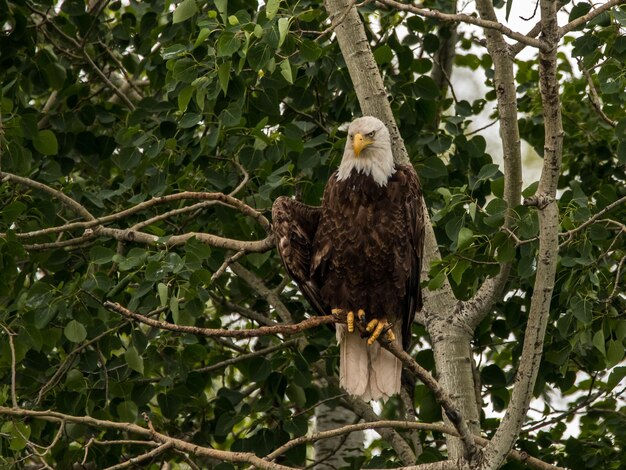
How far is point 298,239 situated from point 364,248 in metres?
0.29

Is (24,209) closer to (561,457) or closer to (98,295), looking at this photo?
(98,295)

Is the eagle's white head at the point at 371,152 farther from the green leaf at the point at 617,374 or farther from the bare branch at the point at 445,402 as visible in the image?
the green leaf at the point at 617,374

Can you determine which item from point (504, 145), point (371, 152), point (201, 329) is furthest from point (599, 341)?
point (201, 329)

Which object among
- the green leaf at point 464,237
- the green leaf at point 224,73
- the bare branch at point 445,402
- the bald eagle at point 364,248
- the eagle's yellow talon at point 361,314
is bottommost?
the bare branch at point 445,402

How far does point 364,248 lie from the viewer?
4.39 metres

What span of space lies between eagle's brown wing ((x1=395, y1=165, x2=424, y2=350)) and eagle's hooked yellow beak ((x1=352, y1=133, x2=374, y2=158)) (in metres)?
0.22

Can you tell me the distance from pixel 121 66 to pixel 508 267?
280 cm

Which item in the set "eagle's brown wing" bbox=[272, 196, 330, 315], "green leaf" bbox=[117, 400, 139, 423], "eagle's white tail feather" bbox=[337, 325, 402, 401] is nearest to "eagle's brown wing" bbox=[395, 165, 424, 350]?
"eagle's white tail feather" bbox=[337, 325, 402, 401]

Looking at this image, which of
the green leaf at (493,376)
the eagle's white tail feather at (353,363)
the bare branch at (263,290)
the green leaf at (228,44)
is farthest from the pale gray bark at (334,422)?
the green leaf at (228,44)

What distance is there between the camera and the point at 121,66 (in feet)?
19.4

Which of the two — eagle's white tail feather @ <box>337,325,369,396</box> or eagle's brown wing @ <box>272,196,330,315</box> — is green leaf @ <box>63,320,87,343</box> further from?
eagle's white tail feather @ <box>337,325,369,396</box>

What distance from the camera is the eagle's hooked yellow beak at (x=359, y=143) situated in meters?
4.23

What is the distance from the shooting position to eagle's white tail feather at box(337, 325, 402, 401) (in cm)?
458

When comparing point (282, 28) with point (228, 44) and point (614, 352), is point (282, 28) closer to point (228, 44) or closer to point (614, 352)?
point (228, 44)
